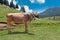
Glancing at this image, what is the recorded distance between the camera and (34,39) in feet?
56.1

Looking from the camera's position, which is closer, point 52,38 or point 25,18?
point 52,38

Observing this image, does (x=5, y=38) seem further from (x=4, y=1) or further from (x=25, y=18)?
(x=4, y=1)

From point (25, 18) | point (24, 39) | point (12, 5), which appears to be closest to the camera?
point (24, 39)

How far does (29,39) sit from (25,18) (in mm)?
4386

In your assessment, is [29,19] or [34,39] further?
[29,19]

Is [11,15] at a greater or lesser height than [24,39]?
greater

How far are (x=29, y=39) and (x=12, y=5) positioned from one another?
286ft

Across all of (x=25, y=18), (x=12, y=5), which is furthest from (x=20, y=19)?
(x=12, y=5)

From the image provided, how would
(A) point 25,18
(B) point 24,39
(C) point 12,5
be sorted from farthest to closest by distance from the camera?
(C) point 12,5 → (A) point 25,18 → (B) point 24,39

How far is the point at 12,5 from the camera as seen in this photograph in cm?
10356

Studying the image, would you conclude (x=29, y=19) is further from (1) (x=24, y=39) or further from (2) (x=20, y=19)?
(1) (x=24, y=39)

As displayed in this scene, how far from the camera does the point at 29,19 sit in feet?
70.0

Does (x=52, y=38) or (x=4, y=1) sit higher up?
(x=4, y=1)

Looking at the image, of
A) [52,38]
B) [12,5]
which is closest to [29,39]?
[52,38]
